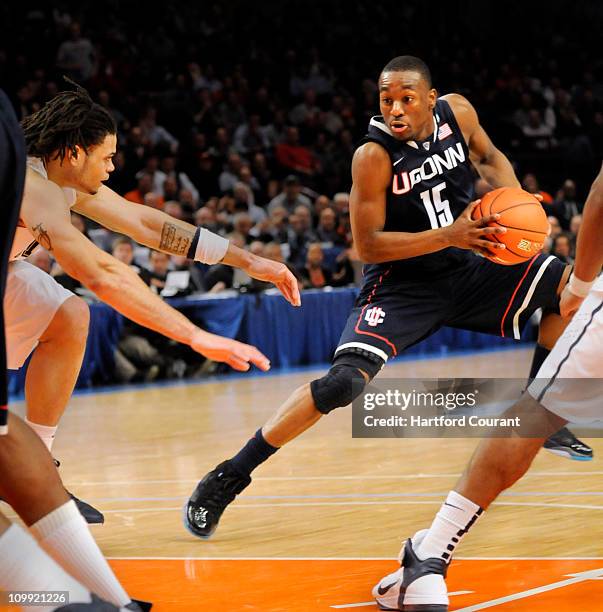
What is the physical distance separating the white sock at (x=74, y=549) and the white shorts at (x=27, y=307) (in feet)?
6.12

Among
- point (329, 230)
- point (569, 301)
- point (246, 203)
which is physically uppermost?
point (569, 301)

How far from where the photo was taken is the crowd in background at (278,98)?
1410 centimetres

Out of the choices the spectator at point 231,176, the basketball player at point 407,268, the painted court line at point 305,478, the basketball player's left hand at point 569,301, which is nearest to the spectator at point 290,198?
the spectator at point 231,176

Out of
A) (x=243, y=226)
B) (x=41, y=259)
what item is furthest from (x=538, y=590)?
(x=243, y=226)

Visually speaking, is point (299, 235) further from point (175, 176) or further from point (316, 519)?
point (316, 519)

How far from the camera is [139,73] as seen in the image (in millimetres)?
17562

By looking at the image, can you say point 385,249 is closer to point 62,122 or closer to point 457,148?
point 457,148

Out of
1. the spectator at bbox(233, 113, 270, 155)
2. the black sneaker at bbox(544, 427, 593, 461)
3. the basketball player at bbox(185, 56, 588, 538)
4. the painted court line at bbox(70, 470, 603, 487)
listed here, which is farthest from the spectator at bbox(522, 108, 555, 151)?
the basketball player at bbox(185, 56, 588, 538)

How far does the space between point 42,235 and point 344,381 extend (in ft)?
5.36

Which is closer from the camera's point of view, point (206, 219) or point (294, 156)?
point (206, 219)

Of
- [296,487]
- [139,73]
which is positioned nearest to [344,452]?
[296,487]

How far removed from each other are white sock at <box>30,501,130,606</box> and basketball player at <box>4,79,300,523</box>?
2.53 feet

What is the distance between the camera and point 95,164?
180 inches

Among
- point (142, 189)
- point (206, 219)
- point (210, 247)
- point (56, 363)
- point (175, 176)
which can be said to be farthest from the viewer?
point (175, 176)
